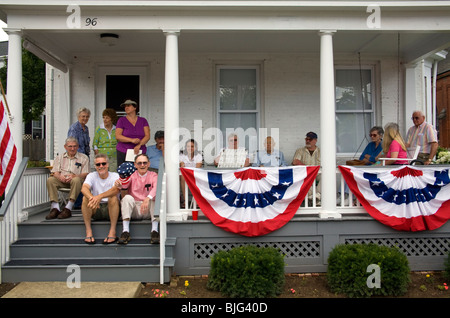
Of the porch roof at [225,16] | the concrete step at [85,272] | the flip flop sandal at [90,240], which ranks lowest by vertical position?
the concrete step at [85,272]

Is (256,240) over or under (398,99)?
under

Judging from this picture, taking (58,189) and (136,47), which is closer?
(58,189)

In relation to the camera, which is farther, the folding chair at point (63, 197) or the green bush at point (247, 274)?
the folding chair at point (63, 197)

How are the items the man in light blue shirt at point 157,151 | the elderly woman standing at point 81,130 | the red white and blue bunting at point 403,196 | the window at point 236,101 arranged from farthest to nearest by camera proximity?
the window at point 236,101 → the man in light blue shirt at point 157,151 → the elderly woman standing at point 81,130 → the red white and blue bunting at point 403,196

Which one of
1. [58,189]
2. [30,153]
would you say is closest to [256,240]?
[58,189]

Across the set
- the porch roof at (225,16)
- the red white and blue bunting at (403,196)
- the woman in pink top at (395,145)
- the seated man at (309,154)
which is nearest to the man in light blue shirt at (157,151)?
the porch roof at (225,16)

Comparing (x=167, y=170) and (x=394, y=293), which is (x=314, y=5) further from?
(x=394, y=293)

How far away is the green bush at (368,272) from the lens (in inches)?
190

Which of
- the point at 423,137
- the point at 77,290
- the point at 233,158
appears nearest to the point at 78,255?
the point at 77,290

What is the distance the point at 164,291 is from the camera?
4.98 metres

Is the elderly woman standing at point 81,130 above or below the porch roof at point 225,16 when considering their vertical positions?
below

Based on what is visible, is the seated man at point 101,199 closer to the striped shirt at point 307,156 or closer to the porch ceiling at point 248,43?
the porch ceiling at point 248,43

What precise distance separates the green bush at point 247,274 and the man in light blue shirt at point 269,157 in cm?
243

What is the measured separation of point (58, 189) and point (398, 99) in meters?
6.80
